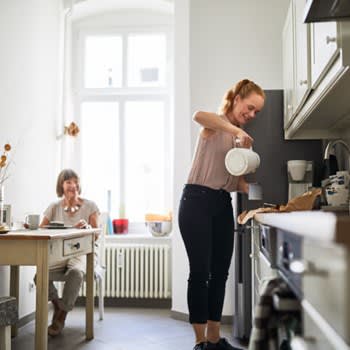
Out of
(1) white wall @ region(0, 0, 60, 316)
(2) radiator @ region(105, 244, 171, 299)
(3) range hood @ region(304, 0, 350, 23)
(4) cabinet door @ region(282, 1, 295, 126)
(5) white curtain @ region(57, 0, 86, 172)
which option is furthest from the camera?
(5) white curtain @ region(57, 0, 86, 172)

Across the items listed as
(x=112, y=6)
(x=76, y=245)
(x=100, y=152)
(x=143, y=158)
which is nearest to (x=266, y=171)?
(x=76, y=245)

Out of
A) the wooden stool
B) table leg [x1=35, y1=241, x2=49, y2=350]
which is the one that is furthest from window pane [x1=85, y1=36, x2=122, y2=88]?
the wooden stool

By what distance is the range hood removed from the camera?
1.34 meters

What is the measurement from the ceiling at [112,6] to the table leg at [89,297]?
225 centimetres

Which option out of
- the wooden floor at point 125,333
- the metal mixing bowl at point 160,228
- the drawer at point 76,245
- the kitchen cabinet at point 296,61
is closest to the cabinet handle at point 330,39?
the kitchen cabinet at point 296,61

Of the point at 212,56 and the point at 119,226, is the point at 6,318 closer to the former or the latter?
the point at 119,226

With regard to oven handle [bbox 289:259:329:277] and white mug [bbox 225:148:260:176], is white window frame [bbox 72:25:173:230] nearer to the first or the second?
white mug [bbox 225:148:260:176]

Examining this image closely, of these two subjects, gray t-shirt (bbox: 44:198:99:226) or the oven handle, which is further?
gray t-shirt (bbox: 44:198:99:226)

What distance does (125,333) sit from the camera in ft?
10.2

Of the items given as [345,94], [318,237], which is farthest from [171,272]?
[318,237]

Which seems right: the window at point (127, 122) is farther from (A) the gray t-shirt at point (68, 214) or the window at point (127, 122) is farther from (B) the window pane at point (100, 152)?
(A) the gray t-shirt at point (68, 214)

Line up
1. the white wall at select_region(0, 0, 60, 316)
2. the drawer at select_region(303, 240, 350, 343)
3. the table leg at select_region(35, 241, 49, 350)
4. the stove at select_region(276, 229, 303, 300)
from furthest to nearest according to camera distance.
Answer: the white wall at select_region(0, 0, 60, 316) < the table leg at select_region(35, 241, 49, 350) < the stove at select_region(276, 229, 303, 300) < the drawer at select_region(303, 240, 350, 343)

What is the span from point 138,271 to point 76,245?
1.27 metres

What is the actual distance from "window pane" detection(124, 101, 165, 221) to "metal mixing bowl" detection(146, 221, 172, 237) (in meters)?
0.28
